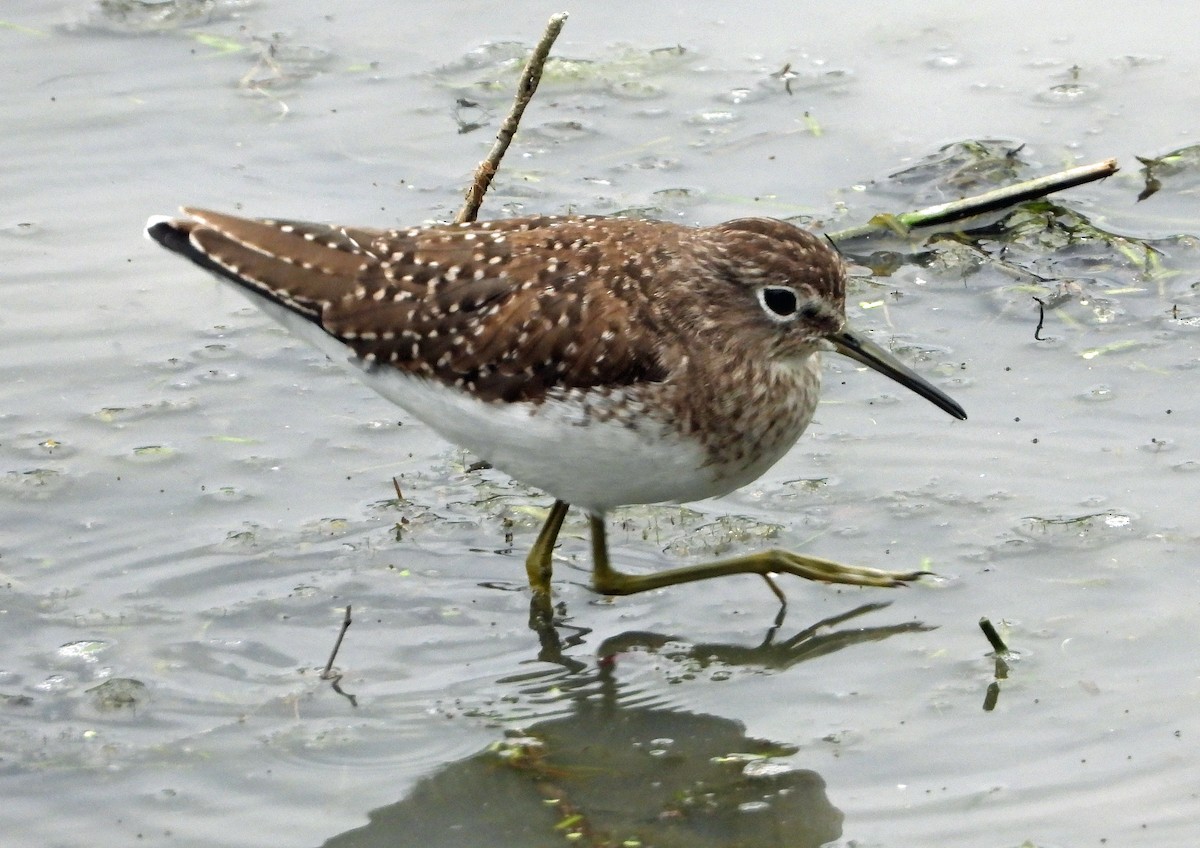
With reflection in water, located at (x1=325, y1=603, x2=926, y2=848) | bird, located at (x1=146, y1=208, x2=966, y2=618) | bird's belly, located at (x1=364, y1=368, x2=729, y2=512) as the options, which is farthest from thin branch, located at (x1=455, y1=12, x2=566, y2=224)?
reflection in water, located at (x1=325, y1=603, x2=926, y2=848)

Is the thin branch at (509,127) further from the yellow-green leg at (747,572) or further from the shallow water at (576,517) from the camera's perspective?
the yellow-green leg at (747,572)

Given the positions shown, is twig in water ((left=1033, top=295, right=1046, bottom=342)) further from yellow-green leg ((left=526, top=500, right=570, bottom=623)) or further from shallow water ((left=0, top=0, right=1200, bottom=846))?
yellow-green leg ((left=526, top=500, right=570, bottom=623))

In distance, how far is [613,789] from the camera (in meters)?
6.05

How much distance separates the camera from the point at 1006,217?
31.3ft

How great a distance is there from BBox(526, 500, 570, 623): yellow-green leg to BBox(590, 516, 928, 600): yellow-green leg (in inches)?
7.2

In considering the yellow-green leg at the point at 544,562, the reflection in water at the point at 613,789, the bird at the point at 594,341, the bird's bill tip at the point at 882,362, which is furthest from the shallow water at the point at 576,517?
the bird's bill tip at the point at 882,362

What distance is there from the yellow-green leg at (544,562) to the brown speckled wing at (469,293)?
76 centimetres

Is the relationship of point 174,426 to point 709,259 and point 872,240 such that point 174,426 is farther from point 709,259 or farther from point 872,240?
point 872,240

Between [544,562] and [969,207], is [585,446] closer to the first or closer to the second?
[544,562]

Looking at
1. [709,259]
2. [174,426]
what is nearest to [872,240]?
[709,259]

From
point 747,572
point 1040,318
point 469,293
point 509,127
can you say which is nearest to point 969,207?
point 1040,318

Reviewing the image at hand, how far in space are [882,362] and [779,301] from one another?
0.53 m

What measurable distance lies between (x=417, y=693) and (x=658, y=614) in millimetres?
1108

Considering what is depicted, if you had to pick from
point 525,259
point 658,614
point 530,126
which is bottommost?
point 658,614
